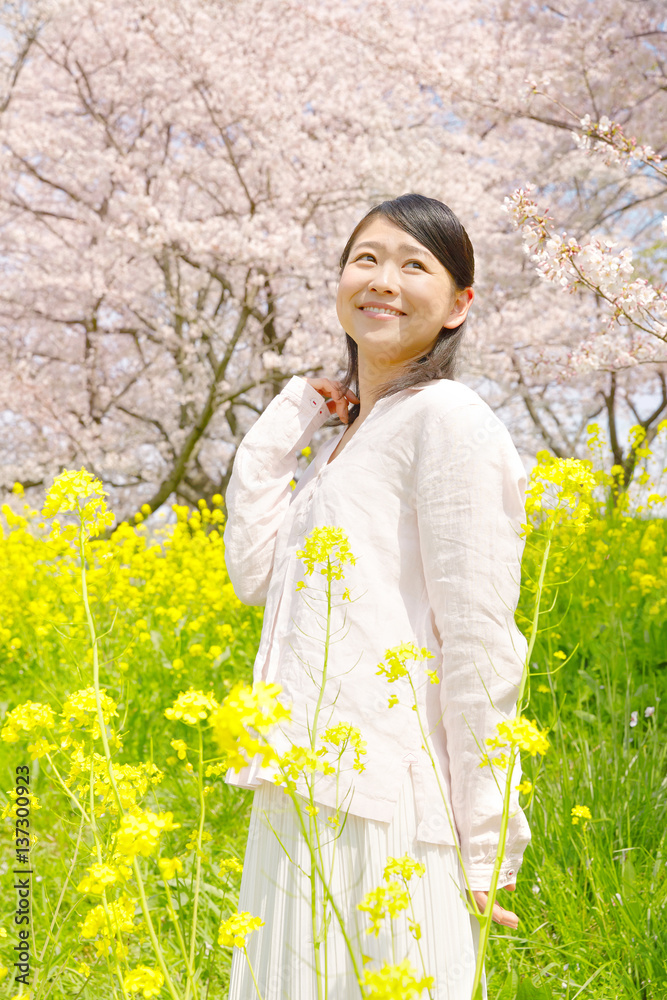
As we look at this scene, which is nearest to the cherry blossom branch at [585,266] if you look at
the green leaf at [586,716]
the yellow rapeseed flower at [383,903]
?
the green leaf at [586,716]

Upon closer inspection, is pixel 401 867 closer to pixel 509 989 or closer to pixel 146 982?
pixel 146 982

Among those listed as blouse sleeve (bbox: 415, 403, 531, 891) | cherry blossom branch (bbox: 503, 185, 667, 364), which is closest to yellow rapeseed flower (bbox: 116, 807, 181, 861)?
blouse sleeve (bbox: 415, 403, 531, 891)

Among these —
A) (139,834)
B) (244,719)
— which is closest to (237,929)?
(139,834)

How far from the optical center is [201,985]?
1.97 meters

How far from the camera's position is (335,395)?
1.82m

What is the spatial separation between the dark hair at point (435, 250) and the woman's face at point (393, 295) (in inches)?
0.7

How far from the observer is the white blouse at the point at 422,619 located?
126 centimetres

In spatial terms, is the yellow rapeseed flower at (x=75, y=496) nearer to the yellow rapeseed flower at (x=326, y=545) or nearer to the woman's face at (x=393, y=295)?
the yellow rapeseed flower at (x=326, y=545)

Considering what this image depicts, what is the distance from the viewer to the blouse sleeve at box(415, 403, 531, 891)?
1.25m

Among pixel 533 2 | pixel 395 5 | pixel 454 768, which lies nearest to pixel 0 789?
pixel 454 768

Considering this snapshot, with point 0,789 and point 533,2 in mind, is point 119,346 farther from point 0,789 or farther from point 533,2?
point 0,789

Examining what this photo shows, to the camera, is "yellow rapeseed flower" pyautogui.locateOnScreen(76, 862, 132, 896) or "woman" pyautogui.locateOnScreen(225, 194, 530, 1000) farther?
"woman" pyautogui.locateOnScreen(225, 194, 530, 1000)

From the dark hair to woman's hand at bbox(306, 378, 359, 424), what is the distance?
22 cm

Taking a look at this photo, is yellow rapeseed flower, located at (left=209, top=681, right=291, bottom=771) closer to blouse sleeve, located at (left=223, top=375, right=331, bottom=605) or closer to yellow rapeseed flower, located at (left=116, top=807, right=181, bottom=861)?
yellow rapeseed flower, located at (left=116, top=807, right=181, bottom=861)
